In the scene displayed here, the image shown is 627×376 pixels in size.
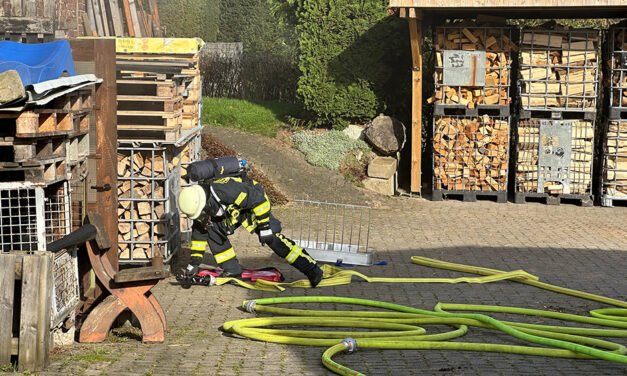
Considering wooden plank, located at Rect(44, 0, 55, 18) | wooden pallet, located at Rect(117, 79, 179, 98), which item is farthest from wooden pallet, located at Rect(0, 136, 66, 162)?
wooden plank, located at Rect(44, 0, 55, 18)

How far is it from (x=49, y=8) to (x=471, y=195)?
344 inches

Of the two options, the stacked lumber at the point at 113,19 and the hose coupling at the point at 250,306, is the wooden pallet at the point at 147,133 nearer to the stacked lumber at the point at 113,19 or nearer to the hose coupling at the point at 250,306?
the hose coupling at the point at 250,306

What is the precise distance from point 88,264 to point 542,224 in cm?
870

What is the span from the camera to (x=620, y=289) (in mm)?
9969

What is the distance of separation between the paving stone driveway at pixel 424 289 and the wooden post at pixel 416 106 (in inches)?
22.4

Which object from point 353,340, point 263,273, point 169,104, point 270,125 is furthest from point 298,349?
point 270,125

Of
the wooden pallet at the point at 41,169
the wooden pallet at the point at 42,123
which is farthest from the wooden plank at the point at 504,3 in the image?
the wooden pallet at the point at 41,169

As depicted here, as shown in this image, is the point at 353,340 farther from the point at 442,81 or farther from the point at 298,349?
the point at 442,81

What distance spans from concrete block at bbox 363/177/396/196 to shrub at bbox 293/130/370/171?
2.41 feet

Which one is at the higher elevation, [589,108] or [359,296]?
[589,108]

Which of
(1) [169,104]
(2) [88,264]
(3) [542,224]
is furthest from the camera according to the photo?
(3) [542,224]

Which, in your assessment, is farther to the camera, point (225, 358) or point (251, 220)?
point (251, 220)

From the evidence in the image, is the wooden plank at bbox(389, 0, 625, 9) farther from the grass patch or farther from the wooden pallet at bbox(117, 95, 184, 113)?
the wooden pallet at bbox(117, 95, 184, 113)

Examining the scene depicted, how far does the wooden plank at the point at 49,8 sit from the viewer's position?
1673cm
